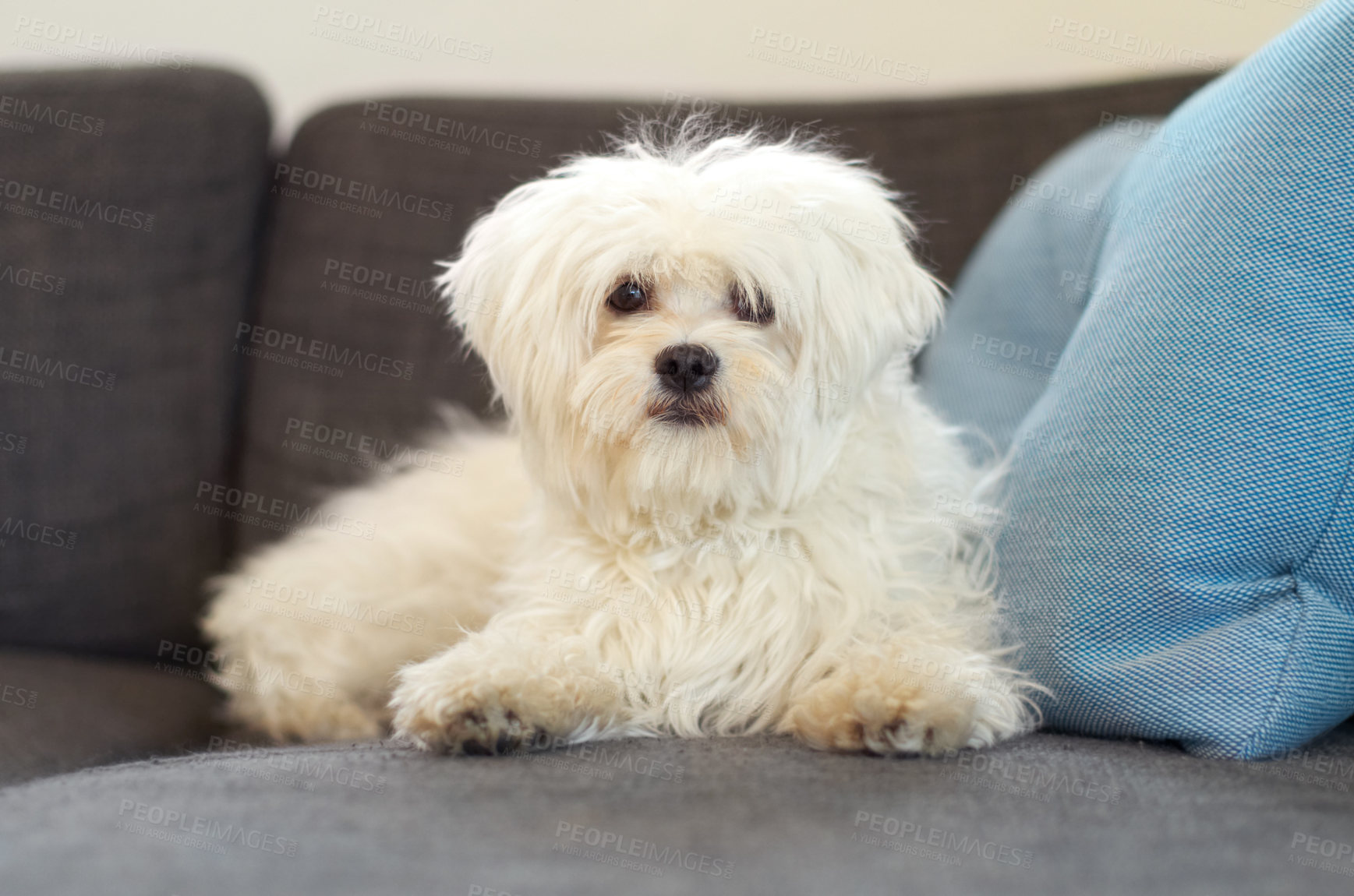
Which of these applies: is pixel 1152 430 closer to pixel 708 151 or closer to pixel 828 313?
pixel 828 313

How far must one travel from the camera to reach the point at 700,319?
4.23 feet

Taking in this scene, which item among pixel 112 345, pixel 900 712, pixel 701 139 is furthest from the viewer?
pixel 112 345

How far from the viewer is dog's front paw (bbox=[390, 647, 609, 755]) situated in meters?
1.13

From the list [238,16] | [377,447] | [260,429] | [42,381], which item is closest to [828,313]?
[377,447]

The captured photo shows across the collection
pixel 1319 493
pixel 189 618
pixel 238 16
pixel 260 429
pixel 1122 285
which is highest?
pixel 238 16

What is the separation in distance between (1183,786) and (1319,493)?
1.14ft

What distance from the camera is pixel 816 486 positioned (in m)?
1.29

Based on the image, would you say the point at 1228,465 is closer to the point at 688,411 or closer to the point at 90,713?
the point at 688,411

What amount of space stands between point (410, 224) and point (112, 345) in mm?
606

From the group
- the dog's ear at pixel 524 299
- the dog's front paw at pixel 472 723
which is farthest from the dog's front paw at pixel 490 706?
the dog's ear at pixel 524 299

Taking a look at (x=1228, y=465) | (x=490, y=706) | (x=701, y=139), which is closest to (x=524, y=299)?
(x=701, y=139)

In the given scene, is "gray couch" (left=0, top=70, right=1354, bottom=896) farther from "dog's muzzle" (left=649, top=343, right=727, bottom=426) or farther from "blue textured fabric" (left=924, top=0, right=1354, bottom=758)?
"dog's muzzle" (left=649, top=343, right=727, bottom=426)

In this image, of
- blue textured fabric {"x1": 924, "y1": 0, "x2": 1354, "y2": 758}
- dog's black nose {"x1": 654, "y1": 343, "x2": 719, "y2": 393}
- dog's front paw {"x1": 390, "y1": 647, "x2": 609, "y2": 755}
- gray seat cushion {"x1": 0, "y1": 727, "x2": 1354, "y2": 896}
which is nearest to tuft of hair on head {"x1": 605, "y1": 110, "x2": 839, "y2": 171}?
dog's black nose {"x1": 654, "y1": 343, "x2": 719, "y2": 393}

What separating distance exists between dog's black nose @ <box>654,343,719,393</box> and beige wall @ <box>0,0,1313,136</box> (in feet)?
3.77
